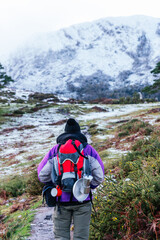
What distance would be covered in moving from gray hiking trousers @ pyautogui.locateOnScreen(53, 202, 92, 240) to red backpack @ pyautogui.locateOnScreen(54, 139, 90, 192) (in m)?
0.41

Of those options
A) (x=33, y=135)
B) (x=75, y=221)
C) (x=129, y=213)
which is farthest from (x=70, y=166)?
(x=33, y=135)

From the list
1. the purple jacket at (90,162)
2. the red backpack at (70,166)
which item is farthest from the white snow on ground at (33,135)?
the red backpack at (70,166)

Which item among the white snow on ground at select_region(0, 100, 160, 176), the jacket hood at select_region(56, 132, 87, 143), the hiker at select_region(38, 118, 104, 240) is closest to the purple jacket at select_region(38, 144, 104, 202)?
the hiker at select_region(38, 118, 104, 240)

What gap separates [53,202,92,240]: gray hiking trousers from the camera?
302cm

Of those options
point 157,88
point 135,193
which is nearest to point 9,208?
point 135,193

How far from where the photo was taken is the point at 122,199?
3.63m

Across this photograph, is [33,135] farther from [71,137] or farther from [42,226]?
[71,137]

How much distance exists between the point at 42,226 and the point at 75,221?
6.67 feet

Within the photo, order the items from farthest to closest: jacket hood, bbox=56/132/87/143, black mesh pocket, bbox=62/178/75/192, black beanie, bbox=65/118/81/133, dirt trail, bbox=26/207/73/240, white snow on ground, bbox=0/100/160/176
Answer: white snow on ground, bbox=0/100/160/176
dirt trail, bbox=26/207/73/240
black beanie, bbox=65/118/81/133
jacket hood, bbox=56/132/87/143
black mesh pocket, bbox=62/178/75/192

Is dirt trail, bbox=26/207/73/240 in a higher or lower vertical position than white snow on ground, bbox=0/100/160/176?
higher

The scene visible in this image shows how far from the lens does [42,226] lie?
465 centimetres

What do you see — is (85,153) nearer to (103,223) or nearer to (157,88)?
(103,223)

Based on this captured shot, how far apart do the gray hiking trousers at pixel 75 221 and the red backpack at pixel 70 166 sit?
0.41 meters

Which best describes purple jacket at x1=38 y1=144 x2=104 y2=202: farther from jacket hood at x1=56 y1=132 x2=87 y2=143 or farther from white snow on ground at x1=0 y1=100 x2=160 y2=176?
white snow on ground at x1=0 y1=100 x2=160 y2=176
